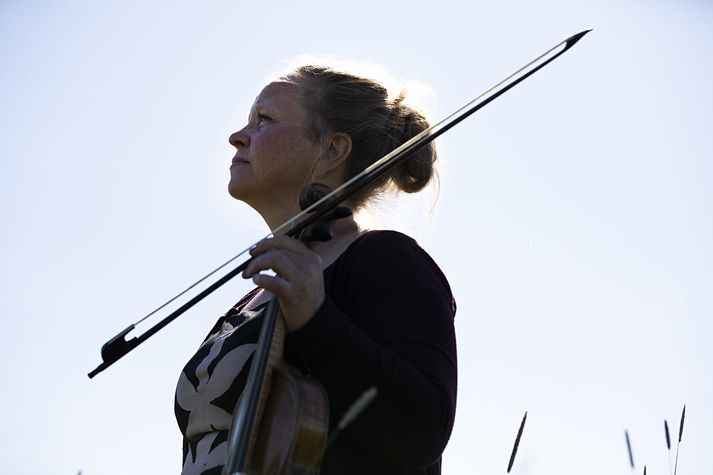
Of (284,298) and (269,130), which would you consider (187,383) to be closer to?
(284,298)

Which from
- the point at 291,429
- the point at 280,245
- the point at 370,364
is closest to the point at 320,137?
the point at 280,245

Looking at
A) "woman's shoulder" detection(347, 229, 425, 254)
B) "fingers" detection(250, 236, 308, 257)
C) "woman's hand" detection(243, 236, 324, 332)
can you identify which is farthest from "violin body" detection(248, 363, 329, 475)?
"woman's shoulder" detection(347, 229, 425, 254)

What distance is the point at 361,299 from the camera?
314cm

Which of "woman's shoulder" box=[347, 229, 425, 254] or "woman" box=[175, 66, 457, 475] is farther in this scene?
"woman's shoulder" box=[347, 229, 425, 254]

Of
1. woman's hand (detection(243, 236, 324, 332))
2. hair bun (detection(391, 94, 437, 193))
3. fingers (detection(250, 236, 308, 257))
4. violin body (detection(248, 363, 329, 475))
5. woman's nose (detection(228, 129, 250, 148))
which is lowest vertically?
violin body (detection(248, 363, 329, 475))

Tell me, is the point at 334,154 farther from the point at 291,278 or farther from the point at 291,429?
the point at 291,429

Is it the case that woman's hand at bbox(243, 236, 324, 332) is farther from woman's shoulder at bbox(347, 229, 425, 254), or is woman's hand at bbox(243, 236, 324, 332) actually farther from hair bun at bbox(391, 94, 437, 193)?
hair bun at bbox(391, 94, 437, 193)

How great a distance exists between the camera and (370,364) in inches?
109

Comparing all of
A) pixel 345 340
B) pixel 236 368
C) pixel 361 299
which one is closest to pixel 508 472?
pixel 345 340

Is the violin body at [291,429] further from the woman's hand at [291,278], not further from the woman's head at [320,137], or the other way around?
the woman's head at [320,137]

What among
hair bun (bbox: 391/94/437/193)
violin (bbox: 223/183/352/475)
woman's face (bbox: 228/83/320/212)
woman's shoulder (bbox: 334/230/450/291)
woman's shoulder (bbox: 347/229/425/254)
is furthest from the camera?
hair bun (bbox: 391/94/437/193)

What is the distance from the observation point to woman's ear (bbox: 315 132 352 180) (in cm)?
415

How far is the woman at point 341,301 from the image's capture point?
9.11ft

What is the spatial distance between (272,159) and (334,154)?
26cm
